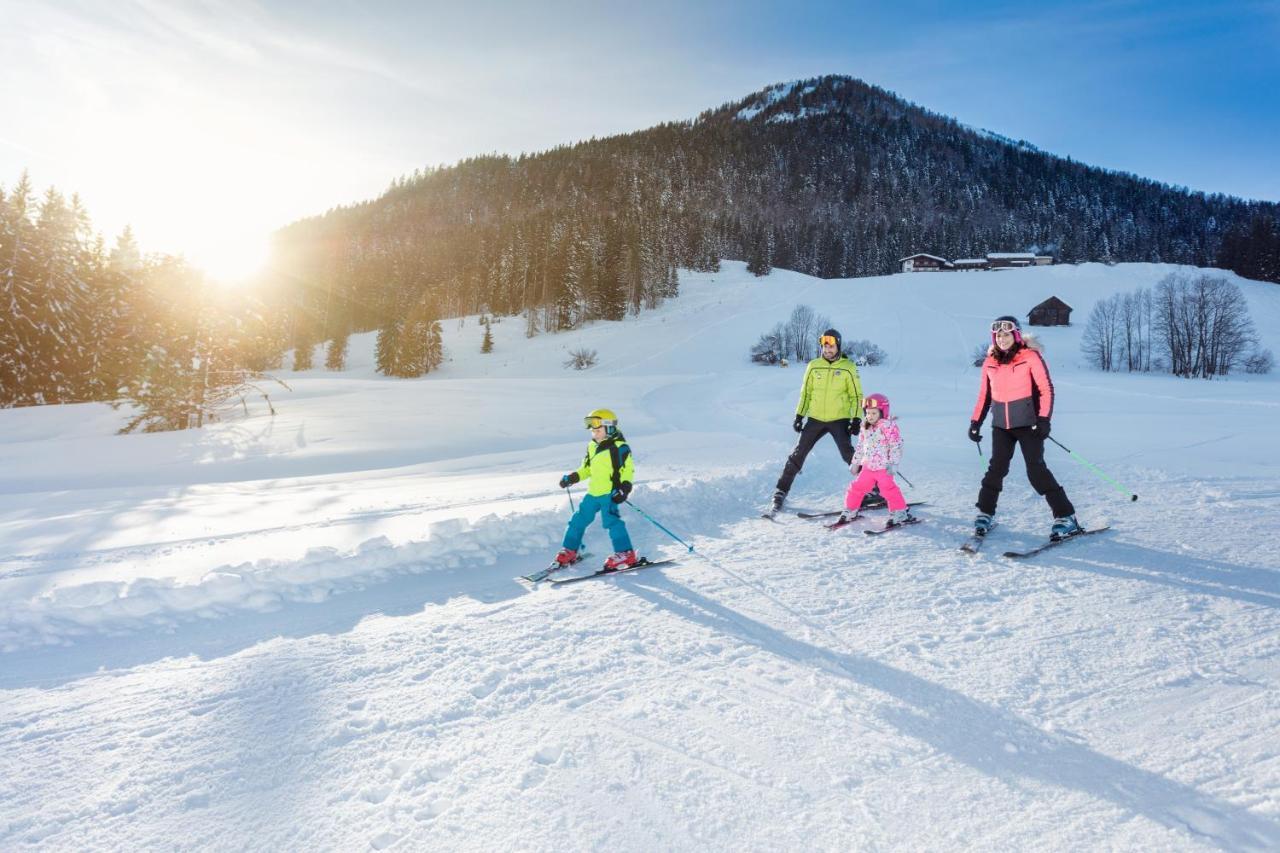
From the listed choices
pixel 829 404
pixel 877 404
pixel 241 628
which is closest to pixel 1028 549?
pixel 877 404

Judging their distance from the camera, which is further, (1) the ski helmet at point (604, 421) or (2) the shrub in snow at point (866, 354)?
(2) the shrub in snow at point (866, 354)

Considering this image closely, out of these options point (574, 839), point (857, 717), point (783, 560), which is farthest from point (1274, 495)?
point (574, 839)

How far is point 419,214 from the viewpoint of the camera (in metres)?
134

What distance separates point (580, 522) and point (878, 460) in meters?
3.38

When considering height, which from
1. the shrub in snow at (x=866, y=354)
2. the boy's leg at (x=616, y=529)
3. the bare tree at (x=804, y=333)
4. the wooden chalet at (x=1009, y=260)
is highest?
the wooden chalet at (x=1009, y=260)

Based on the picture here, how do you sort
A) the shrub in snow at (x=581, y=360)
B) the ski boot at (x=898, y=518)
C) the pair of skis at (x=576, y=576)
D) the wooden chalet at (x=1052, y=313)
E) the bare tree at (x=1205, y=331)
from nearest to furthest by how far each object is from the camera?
the pair of skis at (x=576, y=576)
the ski boot at (x=898, y=518)
the bare tree at (x=1205, y=331)
the shrub in snow at (x=581, y=360)
the wooden chalet at (x=1052, y=313)

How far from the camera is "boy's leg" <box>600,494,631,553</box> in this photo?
566 centimetres

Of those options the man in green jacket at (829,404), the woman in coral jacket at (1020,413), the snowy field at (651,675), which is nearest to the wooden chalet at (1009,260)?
the snowy field at (651,675)

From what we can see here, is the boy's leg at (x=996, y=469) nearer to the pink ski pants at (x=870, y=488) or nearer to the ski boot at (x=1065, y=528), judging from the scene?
the ski boot at (x=1065, y=528)

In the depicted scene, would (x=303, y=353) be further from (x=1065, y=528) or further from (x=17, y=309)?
(x=1065, y=528)

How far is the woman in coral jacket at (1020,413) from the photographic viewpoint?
5.76m

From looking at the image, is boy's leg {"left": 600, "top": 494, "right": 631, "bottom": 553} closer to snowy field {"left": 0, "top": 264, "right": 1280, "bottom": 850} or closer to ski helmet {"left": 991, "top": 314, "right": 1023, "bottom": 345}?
snowy field {"left": 0, "top": 264, "right": 1280, "bottom": 850}

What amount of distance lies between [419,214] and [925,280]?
107 m

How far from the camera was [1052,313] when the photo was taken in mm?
62750
